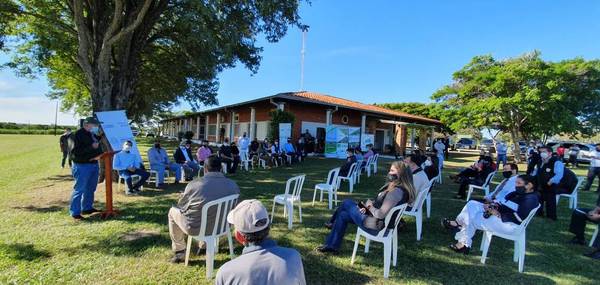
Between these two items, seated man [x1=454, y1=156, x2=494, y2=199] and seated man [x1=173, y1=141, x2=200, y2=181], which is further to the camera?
seated man [x1=173, y1=141, x2=200, y2=181]

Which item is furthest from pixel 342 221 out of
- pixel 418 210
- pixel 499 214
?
pixel 499 214

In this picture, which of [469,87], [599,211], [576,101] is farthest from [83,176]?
[576,101]

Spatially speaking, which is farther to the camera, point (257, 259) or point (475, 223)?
point (475, 223)

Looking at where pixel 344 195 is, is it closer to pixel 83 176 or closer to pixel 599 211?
pixel 599 211

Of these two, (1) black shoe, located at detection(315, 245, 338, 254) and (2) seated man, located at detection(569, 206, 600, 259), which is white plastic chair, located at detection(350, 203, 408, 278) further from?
(2) seated man, located at detection(569, 206, 600, 259)

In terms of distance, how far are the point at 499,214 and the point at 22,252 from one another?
5.77m

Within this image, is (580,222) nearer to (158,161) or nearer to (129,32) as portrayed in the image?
(158,161)

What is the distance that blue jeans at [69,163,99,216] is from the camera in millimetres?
4820

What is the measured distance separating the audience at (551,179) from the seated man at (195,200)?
20.5 feet

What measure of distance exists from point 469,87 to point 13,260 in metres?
22.8

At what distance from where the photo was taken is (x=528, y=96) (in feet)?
54.7

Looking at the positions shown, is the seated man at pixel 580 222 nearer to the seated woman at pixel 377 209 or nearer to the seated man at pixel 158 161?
the seated woman at pixel 377 209

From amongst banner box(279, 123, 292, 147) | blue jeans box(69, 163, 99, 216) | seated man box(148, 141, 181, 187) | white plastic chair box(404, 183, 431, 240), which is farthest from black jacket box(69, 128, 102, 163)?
banner box(279, 123, 292, 147)

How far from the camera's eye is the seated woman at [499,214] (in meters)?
3.70
